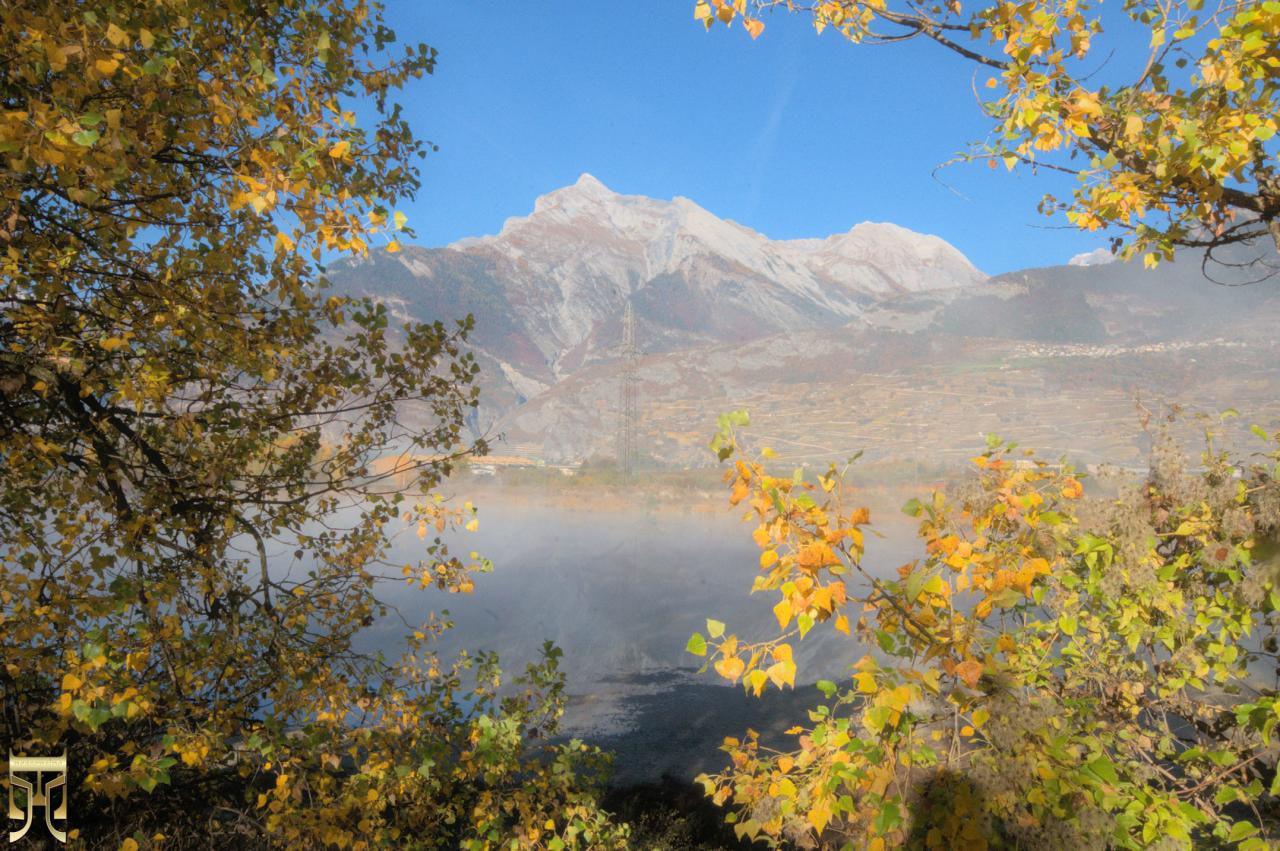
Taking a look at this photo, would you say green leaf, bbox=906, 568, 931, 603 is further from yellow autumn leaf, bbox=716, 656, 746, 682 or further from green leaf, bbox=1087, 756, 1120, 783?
green leaf, bbox=1087, 756, 1120, 783

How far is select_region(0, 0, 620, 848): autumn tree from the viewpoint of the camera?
2068 millimetres

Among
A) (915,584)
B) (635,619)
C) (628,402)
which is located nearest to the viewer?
(915,584)

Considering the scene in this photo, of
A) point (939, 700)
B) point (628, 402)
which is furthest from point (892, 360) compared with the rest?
point (939, 700)

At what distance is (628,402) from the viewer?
6169 cm

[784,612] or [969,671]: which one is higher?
[784,612]

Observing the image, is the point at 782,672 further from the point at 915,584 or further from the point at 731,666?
the point at 915,584

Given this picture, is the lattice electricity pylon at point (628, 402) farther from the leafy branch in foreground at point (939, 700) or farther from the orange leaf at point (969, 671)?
the orange leaf at point (969, 671)

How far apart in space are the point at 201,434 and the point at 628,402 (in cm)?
5820

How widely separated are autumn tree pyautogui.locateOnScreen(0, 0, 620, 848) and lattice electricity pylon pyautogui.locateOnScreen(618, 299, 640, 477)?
55.1 metres

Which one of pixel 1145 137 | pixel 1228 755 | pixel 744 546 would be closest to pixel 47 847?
pixel 1228 755

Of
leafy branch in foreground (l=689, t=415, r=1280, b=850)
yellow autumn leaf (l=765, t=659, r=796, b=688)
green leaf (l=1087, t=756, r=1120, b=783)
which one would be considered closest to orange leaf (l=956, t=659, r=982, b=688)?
leafy branch in foreground (l=689, t=415, r=1280, b=850)

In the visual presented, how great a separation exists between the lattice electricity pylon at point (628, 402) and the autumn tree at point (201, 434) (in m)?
55.1

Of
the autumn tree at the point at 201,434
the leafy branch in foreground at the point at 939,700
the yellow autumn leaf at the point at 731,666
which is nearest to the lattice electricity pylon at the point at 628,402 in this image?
the autumn tree at the point at 201,434

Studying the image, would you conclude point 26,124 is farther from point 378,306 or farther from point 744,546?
point 744,546
